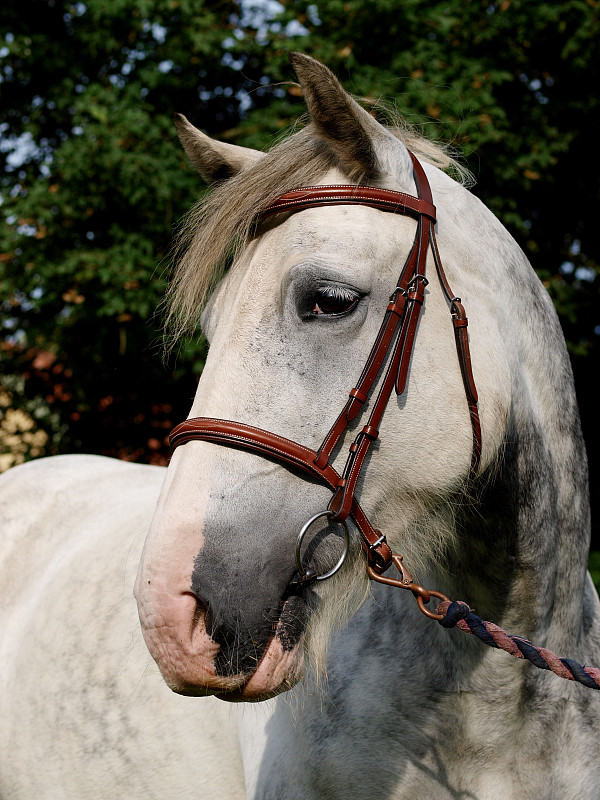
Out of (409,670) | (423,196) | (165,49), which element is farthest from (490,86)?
(409,670)

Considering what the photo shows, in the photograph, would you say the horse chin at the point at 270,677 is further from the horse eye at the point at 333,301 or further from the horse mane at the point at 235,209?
the horse mane at the point at 235,209

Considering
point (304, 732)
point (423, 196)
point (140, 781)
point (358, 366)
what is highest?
point (423, 196)

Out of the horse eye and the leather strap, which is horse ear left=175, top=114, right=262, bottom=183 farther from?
the horse eye

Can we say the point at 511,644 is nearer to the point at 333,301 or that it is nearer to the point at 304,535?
the point at 304,535

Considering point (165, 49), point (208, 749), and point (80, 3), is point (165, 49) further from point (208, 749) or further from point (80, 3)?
point (208, 749)

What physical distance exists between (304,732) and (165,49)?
7431 millimetres

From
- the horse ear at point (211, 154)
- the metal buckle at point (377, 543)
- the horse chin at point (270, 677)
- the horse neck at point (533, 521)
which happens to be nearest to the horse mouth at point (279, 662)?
the horse chin at point (270, 677)

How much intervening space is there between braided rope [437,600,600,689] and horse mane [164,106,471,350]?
0.98m

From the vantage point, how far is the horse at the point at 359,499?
1.52 meters

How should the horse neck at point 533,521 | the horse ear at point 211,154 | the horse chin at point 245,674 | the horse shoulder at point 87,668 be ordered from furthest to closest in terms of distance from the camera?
the horse shoulder at point 87,668 → the horse ear at point 211,154 → the horse neck at point 533,521 → the horse chin at point 245,674

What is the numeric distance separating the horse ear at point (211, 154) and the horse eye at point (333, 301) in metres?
0.63

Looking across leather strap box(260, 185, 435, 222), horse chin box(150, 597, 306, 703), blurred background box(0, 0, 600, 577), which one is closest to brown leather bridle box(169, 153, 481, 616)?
leather strap box(260, 185, 435, 222)

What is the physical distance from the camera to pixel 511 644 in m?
1.61

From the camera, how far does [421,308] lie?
1722 millimetres
